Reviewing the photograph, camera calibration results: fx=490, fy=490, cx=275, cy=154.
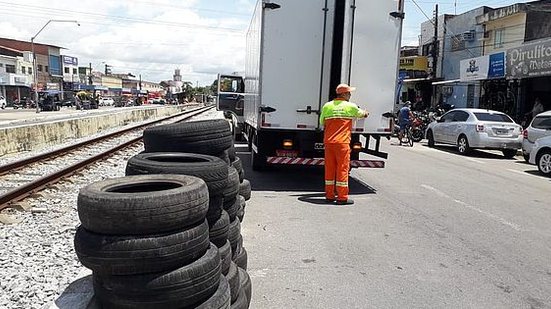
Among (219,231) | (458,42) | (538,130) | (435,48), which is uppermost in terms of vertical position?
(458,42)

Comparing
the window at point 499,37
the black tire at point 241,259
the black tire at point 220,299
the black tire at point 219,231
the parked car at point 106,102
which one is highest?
the window at point 499,37

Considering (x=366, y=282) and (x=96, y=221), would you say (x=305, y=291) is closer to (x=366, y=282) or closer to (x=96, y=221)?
(x=366, y=282)

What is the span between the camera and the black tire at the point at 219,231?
3750 mm

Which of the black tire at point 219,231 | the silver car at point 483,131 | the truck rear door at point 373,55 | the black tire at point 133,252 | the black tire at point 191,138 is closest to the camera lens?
the black tire at point 133,252

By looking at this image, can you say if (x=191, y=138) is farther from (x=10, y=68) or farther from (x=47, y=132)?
(x=10, y=68)

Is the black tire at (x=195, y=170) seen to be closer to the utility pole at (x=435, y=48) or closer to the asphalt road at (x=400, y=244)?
the asphalt road at (x=400, y=244)

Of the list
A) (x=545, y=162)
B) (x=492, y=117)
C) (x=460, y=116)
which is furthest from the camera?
(x=460, y=116)

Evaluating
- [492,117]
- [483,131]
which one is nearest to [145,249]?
[483,131]

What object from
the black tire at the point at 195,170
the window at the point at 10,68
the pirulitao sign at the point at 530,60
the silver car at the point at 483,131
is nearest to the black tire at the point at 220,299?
the black tire at the point at 195,170

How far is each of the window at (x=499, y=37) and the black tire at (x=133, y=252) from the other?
28.2 m

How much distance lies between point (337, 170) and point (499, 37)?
78.2 ft

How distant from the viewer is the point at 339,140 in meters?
7.92

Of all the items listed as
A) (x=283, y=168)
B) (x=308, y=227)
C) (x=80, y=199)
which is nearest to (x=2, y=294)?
(x=80, y=199)

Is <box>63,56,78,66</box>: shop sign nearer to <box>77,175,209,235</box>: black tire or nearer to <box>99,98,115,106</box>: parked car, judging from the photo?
<box>99,98,115,106</box>: parked car
